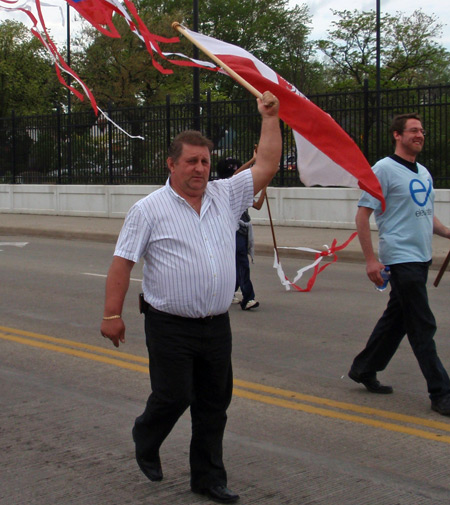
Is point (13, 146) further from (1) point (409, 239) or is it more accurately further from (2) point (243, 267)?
(1) point (409, 239)

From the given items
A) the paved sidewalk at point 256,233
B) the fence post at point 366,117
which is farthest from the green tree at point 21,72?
the fence post at point 366,117

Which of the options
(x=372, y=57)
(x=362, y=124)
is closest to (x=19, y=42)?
(x=372, y=57)

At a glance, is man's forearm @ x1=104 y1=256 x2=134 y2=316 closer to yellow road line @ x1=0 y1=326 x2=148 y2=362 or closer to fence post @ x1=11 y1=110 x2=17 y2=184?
yellow road line @ x1=0 y1=326 x2=148 y2=362

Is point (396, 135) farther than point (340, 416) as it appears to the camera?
Yes

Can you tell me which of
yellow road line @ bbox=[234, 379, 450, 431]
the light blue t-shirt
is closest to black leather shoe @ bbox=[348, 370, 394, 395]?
yellow road line @ bbox=[234, 379, 450, 431]

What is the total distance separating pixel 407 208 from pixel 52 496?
111 inches

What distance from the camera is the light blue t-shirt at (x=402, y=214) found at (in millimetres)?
5559

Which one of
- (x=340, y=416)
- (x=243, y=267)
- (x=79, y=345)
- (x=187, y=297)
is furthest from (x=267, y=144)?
(x=243, y=267)

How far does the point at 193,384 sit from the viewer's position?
4.13 m

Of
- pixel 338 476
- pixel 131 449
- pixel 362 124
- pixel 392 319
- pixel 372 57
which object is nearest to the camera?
pixel 338 476

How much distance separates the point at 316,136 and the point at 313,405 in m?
1.85

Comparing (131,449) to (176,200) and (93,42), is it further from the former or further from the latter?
(93,42)

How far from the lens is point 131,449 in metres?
4.88

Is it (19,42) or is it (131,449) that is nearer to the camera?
(131,449)
